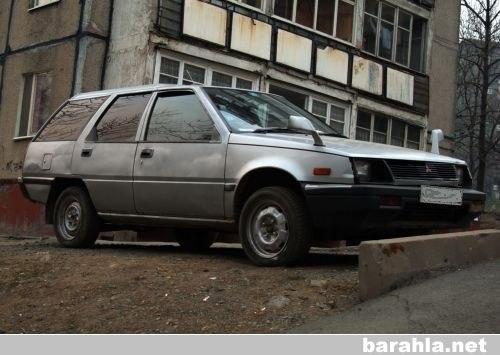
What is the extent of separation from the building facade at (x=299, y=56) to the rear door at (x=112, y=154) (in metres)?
5.33

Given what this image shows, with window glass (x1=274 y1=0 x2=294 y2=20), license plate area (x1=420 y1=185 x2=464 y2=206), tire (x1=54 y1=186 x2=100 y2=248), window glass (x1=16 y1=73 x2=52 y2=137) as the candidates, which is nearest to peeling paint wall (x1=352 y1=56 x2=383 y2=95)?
window glass (x1=274 y1=0 x2=294 y2=20)

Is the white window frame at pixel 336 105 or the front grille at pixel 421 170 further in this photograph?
the white window frame at pixel 336 105

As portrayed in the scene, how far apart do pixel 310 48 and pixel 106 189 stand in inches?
397

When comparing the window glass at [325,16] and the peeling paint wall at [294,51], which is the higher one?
the window glass at [325,16]

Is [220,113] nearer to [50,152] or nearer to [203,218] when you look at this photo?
[203,218]

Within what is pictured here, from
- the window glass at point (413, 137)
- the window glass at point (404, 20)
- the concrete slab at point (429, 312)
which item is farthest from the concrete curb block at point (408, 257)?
the window glass at point (404, 20)

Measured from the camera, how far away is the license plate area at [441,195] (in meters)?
5.45

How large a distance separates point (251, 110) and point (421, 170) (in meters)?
1.74

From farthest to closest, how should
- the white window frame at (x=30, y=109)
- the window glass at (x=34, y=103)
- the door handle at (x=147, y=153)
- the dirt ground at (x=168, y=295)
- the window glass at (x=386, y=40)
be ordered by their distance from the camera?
the window glass at (x=386, y=40) < the white window frame at (x=30, y=109) < the window glass at (x=34, y=103) < the door handle at (x=147, y=153) < the dirt ground at (x=168, y=295)

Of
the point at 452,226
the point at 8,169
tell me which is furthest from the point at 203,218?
the point at 8,169

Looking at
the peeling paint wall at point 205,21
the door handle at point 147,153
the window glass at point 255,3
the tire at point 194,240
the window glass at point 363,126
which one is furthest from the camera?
the window glass at point 363,126

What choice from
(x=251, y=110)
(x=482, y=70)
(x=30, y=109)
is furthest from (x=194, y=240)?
(x=482, y=70)

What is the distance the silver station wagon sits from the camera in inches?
209

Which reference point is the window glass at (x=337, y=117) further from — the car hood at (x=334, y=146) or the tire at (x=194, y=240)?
the car hood at (x=334, y=146)
